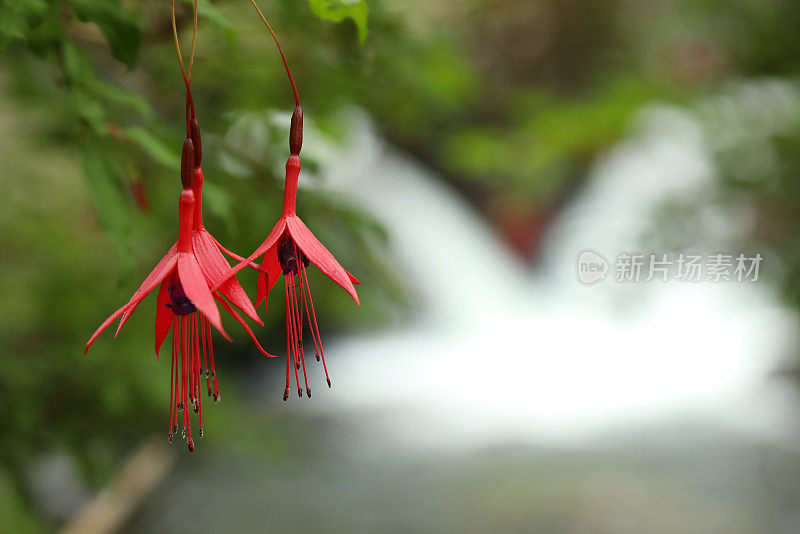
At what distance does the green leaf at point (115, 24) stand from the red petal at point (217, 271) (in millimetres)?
185

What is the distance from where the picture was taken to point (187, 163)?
34cm

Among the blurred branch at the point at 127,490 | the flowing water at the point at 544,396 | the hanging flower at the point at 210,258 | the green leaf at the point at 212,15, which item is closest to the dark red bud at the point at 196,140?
the hanging flower at the point at 210,258

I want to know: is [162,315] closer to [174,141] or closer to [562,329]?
[174,141]

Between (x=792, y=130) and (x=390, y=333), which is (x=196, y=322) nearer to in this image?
(x=792, y=130)

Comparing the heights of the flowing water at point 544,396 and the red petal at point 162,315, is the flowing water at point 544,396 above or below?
above

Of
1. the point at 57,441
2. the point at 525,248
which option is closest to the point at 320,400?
the point at 57,441

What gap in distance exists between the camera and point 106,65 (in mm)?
1024

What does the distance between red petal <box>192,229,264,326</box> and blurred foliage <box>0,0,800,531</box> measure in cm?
13

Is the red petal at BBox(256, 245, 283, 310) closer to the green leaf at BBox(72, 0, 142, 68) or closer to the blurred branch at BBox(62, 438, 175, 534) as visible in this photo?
the green leaf at BBox(72, 0, 142, 68)

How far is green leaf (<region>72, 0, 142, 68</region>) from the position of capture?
0.44 m

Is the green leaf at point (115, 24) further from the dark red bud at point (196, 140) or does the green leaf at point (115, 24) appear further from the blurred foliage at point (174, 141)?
the dark red bud at point (196, 140)

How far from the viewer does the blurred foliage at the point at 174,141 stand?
517 millimetres

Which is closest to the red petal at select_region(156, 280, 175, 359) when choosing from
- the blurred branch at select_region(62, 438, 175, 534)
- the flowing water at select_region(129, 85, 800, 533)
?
the flowing water at select_region(129, 85, 800, 533)

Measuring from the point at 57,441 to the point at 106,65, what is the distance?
523 mm
